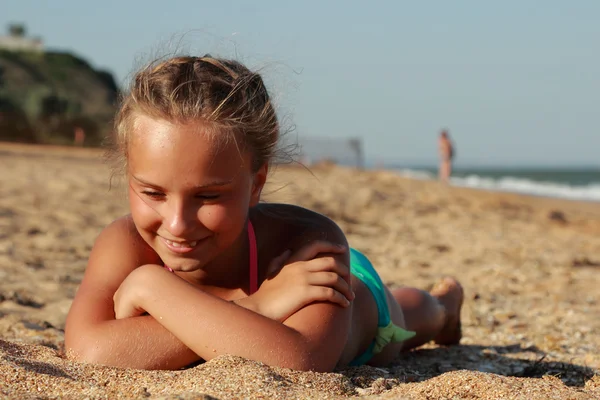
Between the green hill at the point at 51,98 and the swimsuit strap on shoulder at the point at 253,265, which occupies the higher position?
the swimsuit strap on shoulder at the point at 253,265

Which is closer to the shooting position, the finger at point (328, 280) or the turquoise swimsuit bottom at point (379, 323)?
the finger at point (328, 280)

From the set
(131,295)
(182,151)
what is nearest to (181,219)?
(182,151)

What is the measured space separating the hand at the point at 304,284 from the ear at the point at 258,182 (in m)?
0.23

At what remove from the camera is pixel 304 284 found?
2277 millimetres

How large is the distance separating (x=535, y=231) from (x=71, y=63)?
4544 cm

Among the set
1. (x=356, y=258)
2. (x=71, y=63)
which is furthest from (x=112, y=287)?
(x=71, y=63)

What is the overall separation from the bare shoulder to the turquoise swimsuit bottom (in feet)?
1.47

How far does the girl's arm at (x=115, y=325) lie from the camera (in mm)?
2221

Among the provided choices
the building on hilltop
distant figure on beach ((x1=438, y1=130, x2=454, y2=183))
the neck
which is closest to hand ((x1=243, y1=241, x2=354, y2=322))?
the neck

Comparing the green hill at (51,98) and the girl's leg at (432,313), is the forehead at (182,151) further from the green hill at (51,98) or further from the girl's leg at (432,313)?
the green hill at (51,98)

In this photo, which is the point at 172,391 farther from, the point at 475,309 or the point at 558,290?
the point at 558,290

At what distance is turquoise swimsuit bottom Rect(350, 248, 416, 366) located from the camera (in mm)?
2809

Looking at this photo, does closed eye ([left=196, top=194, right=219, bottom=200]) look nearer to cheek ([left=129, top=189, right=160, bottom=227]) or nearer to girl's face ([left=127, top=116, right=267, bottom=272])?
girl's face ([left=127, top=116, right=267, bottom=272])

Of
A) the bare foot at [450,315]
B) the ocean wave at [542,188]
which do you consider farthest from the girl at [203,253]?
the ocean wave at [542,188]
